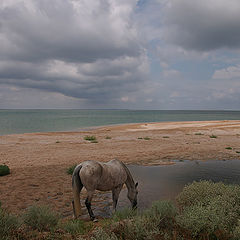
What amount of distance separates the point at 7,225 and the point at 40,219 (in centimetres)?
92

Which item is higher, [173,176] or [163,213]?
[163,213]

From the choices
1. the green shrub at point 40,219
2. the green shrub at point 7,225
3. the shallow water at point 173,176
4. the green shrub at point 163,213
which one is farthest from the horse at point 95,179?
the green shrub at point 7,225

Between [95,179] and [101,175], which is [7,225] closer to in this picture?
[95,179]

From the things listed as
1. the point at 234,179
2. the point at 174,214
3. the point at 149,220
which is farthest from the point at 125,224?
the point at 234,179

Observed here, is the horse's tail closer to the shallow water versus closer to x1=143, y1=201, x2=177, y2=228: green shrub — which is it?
the shallow water

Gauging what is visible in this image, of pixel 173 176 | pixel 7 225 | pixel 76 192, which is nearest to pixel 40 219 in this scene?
pixel 7 225

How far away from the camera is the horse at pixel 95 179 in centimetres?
727

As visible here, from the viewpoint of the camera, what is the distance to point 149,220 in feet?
18.2

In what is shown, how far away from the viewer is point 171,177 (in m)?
12.6

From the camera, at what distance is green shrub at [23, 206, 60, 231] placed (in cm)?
584

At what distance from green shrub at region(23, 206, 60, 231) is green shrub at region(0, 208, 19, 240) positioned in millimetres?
568

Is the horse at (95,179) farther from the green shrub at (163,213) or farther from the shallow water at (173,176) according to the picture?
the green shrub at (163,213)

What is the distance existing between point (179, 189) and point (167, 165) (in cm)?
518

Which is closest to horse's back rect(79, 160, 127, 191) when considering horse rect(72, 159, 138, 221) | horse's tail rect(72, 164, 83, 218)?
horse rect(72, 159, 138, 221)
